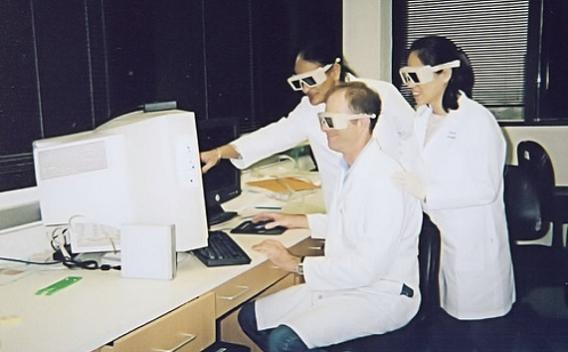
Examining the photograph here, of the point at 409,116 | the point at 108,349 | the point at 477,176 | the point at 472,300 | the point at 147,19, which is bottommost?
the point at 472,300

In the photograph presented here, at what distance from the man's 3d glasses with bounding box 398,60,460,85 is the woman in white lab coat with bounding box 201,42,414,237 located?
0.16 metres

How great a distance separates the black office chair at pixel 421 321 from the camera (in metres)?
1.78

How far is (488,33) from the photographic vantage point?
14.5 feet

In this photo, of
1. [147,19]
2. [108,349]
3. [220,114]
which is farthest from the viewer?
[220,114]

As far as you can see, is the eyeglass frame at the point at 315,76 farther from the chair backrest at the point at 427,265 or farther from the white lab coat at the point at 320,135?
the chair backrest at the point at 427,265

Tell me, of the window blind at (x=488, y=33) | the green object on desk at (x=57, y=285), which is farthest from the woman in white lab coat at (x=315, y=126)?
the window blind at (x=488, y=33)

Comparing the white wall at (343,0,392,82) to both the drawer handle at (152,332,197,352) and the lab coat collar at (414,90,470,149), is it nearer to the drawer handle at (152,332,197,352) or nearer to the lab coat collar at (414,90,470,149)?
the lab coat collar at (414,90,470,149)

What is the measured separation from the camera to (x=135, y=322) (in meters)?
1.44

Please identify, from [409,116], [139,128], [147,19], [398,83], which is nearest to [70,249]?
[139,128]

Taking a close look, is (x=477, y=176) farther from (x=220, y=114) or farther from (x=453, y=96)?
(x=220, y=114)

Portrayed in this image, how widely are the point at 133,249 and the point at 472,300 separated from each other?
132cm

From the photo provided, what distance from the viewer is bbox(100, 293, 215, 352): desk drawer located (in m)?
1.44

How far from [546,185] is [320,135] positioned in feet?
4.77

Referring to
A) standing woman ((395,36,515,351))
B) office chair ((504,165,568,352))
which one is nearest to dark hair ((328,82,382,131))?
standing woman ((395,36,515,351))
